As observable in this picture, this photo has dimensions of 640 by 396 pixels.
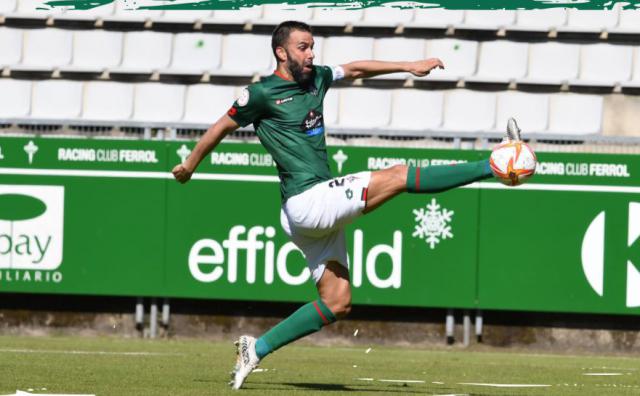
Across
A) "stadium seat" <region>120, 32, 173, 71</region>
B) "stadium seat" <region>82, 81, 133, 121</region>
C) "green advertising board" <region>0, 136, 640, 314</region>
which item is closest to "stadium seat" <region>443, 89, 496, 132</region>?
"green advertising board" <region>0, 136, 640, 314</region>

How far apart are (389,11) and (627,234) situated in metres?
5.07

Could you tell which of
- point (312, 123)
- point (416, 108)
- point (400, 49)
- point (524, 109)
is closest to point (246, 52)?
point (400, 49)

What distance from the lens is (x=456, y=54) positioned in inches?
633

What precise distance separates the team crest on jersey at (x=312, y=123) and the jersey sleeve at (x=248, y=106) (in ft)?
0.87

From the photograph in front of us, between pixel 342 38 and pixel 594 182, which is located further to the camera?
pixel 342 38

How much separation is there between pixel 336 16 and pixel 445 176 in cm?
952

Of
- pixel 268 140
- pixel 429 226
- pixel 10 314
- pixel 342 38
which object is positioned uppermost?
pixel 342 38

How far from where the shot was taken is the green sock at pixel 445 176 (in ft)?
23.1

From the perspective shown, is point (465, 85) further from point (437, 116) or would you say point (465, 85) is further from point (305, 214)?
point (305, 214)

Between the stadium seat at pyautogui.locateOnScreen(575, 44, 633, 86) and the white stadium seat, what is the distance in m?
0.51

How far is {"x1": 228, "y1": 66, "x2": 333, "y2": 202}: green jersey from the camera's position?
763 centimetres

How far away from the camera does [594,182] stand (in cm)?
1271

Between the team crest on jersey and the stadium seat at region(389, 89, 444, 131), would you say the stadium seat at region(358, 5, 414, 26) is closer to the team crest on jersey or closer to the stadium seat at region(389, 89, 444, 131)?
the stadium seat at region(389, 89, 444, 131)

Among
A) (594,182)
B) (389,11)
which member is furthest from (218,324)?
(389,11)
